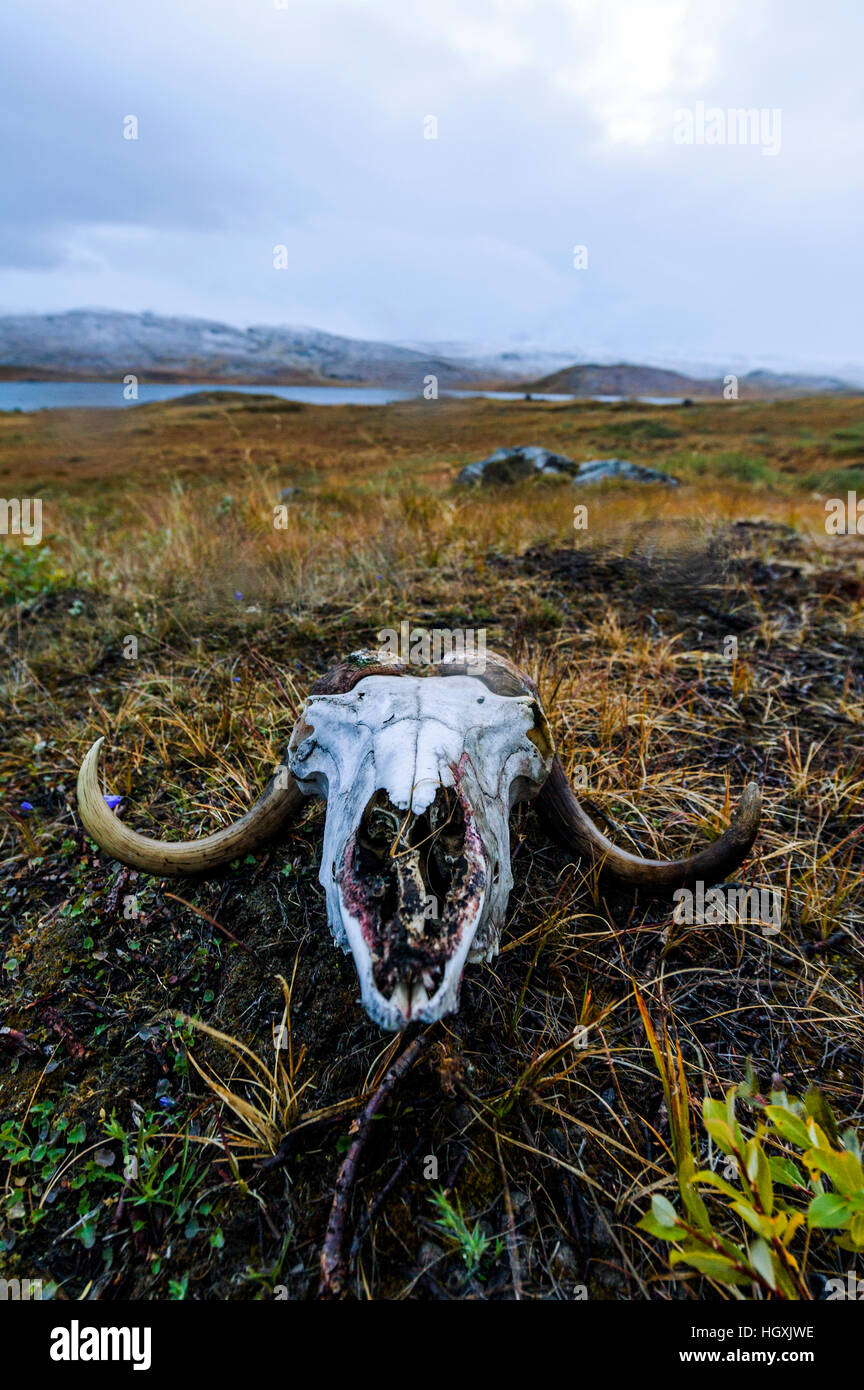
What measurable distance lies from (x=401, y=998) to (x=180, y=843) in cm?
129

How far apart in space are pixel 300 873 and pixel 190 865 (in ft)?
1.68

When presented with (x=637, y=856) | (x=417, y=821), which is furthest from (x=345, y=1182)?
(x=637, y=856)

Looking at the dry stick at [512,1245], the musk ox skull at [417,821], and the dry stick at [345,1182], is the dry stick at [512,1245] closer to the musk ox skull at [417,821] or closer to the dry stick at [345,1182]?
the dry stick at [345,1182]

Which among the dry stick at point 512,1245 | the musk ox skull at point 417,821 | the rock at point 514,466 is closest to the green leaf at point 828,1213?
the dry stick at point 512,1245

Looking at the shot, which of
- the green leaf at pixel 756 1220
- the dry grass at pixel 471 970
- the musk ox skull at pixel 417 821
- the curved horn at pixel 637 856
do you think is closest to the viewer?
the green leaf at pixel 756 1220

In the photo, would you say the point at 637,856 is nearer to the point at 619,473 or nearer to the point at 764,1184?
the point at 764,1184

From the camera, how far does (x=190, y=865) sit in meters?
2.20

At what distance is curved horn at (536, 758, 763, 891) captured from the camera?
2.09m

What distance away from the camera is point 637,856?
2328 millimetres

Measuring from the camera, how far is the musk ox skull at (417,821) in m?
1.43

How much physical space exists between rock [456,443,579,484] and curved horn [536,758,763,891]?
15736 millimetres

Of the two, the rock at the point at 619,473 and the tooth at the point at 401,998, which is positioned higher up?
the rock at the point at 619,473

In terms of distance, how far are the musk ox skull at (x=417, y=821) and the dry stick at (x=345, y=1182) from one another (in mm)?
423

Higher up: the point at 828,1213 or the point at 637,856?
the point at 637,856
